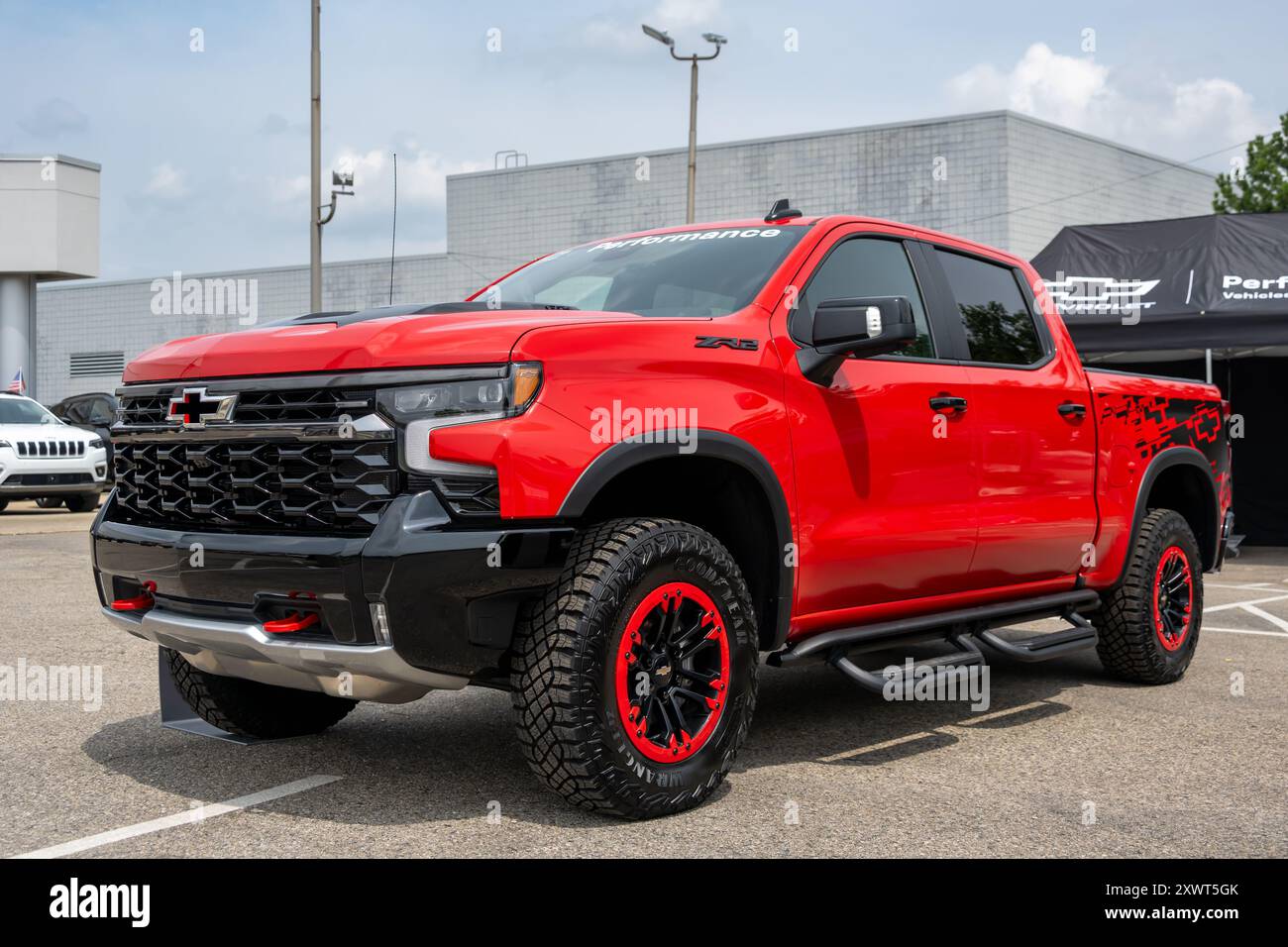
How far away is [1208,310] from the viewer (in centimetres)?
1355

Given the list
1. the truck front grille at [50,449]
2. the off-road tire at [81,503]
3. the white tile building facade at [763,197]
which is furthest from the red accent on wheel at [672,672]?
the white tile building facade at [763,197]

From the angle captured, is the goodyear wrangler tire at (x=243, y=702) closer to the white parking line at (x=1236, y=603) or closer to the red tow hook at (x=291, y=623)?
the red tow hook at (x=291, y=623)

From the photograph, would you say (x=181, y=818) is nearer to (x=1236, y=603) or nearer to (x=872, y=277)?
(x=872, y=277)

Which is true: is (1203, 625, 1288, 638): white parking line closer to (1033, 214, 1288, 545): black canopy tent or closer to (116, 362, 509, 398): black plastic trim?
(1033, 214, 1288, 545): black canopy tent

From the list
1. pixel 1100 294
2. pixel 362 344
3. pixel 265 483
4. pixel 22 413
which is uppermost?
pixel 1100 294

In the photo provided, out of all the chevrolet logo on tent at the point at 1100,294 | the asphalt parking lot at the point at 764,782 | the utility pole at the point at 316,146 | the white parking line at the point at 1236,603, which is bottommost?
the white parking line at the point at 1236,603

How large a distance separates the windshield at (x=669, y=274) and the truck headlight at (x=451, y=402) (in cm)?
112

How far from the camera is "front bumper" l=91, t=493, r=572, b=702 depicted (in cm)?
385

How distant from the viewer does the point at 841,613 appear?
16.6 feet

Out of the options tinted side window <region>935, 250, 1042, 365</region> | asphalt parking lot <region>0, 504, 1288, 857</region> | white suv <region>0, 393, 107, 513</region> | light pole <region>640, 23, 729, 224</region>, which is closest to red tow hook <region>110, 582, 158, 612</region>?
asphalt parking lot <region>0, 504, 1288, 857</region>

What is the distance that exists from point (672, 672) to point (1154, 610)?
11.6 ft

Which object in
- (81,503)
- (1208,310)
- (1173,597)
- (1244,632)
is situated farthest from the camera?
(81,503)

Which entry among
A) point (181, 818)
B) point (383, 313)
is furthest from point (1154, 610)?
point (181, 818)

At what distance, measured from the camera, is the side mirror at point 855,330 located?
4684 mm
